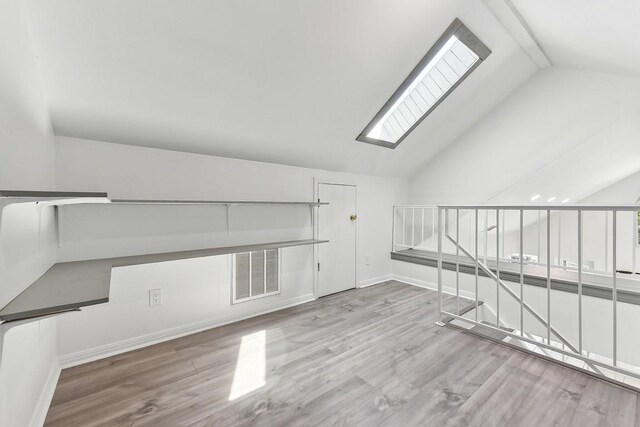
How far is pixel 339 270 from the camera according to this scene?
3.55 meters

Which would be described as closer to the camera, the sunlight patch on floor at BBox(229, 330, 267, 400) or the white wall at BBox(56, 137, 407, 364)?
the sunlight patch on floor at BBox(229, 330, 267, 400)

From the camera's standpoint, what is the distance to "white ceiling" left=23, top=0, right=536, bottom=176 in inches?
55.8

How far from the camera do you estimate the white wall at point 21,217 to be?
98cm

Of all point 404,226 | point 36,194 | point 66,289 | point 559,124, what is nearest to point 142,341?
point 66,289

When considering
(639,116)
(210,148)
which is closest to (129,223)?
(210,148)

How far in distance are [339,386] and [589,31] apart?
9.44 ft

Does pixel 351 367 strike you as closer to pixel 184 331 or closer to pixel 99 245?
pixel 184 331

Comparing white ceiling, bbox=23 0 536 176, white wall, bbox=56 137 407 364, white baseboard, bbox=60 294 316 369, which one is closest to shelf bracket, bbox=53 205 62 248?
white wall, bbox=56 137 407 364

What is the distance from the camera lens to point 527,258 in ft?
14.8

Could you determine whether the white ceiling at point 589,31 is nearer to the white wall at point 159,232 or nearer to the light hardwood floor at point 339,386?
the light hardwood floor at point 339,386

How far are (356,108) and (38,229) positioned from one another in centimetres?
241

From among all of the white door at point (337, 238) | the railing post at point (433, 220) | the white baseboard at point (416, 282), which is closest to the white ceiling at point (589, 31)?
the railing post at point (433, 220)

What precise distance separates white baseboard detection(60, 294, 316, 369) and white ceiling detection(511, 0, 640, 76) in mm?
3308

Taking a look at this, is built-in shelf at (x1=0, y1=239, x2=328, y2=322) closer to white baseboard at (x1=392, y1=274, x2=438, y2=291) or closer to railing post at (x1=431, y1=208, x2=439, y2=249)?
white baseboard at (x1=392, y1=274, x2=438, y2=291)
